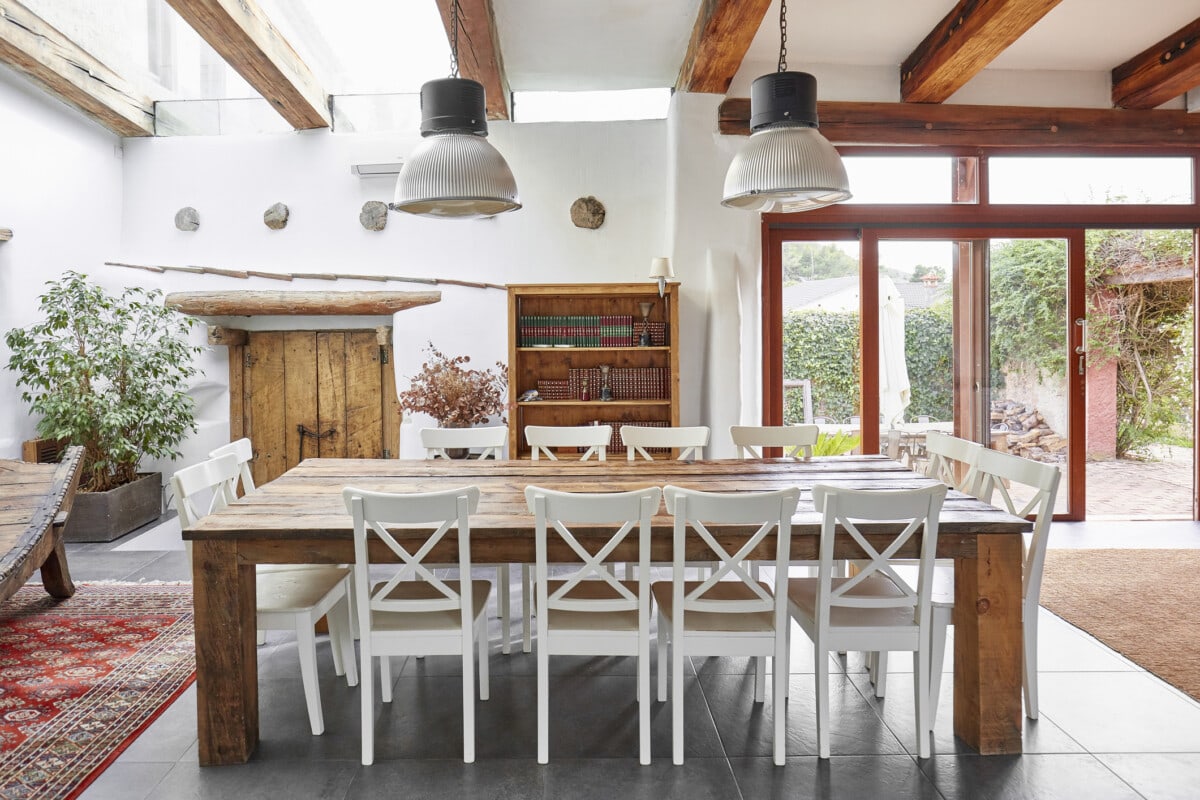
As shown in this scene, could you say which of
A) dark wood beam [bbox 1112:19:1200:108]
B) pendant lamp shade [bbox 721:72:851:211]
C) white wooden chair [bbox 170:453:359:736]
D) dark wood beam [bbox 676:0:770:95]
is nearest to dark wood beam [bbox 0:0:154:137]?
white wooden chair [bbox 170:453:359:736]

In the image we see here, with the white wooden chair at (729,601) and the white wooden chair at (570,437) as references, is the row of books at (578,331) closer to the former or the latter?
the white wooden chair at (570,437)

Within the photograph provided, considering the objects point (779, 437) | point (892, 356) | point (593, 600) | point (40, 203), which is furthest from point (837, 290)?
point (40, 203)

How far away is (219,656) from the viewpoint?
271 centimetres

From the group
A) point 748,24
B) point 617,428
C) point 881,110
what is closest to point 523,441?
point 617,428

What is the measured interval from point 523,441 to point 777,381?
1.98 metres

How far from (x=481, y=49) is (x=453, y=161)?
2.31 m

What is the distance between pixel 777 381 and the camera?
627 cm

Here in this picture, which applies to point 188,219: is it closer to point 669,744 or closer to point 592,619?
point 592,619

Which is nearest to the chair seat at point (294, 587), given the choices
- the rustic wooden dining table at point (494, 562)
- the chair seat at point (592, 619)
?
the rustic wooden dining table at point (494, 562)

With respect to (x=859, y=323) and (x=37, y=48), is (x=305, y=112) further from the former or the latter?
(x=859, y=323)

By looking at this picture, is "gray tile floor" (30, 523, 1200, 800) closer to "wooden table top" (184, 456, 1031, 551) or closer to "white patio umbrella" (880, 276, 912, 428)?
"wooden table top" (184, 456, 1031, 551)

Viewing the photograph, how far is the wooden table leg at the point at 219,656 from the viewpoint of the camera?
2709 mm

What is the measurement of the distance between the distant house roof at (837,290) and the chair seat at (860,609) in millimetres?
3352

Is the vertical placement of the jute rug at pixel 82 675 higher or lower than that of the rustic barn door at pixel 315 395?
lower
